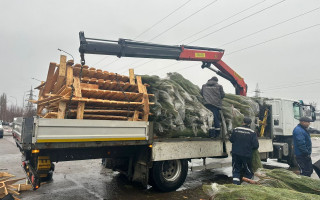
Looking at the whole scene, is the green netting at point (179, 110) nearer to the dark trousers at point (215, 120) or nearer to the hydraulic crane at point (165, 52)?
the dark trousers at point (215, 120)

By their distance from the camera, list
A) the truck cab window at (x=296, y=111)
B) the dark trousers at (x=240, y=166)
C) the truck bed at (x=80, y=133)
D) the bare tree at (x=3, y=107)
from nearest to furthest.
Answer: the truck bed at (x=80, y=133), the dark trousers at (x=240, y=166), the truck cab window at (x=296, y=111), the bare tree at (x=3, y=107)

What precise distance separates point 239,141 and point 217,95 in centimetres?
145

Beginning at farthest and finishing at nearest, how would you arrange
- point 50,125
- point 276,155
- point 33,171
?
1. point 276,155
2. point 33,171
3. point 50,125

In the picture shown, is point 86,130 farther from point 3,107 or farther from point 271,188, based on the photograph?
point 3,107

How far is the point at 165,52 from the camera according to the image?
7.31 metres

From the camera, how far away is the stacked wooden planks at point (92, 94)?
4.62 m

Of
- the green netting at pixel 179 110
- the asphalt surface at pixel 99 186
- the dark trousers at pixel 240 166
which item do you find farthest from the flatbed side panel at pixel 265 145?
the dark trousers at pixel 240 166

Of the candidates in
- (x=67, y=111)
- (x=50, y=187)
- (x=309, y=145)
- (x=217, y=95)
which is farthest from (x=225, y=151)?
(x=50, y=187)

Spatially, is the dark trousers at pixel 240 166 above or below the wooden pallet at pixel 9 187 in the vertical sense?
above

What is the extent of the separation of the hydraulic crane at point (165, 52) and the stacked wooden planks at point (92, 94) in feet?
1.56

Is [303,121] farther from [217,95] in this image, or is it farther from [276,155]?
[276,155]

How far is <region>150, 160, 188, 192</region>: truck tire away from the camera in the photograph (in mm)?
5398

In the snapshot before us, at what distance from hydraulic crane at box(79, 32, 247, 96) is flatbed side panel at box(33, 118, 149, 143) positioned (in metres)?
1.62

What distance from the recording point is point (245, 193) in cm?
Answer: 290
